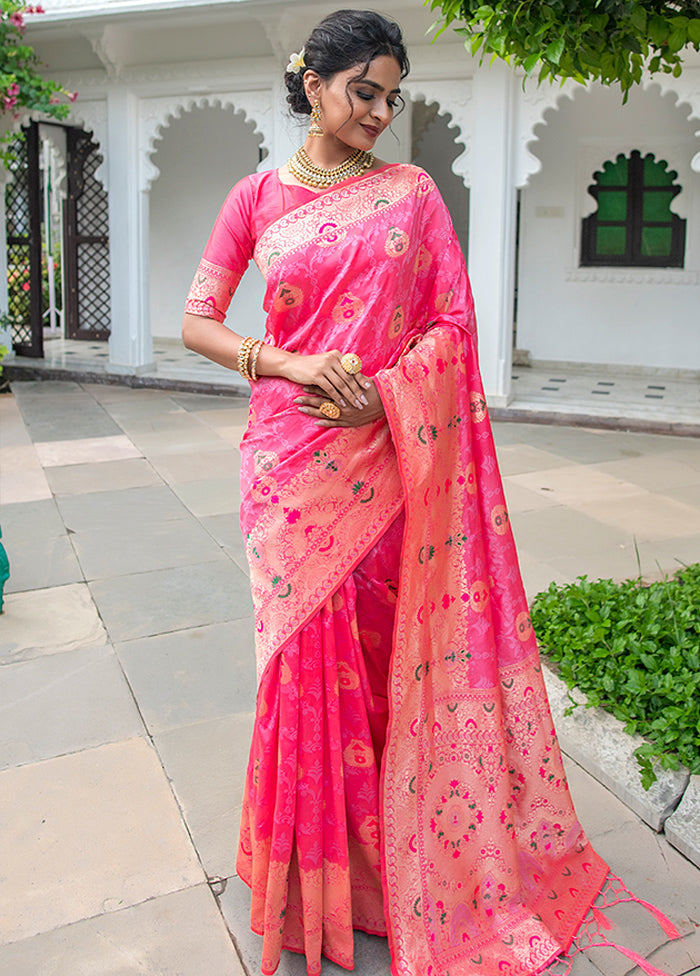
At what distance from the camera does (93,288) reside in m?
12.0

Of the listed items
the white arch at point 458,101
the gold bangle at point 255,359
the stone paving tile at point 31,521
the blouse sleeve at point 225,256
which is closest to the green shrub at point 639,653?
the gold bangle at point 255,359

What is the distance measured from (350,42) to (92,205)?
35.1ft

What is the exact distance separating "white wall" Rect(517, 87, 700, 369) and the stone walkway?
3.33 m

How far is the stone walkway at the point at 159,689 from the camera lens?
2.01 meters

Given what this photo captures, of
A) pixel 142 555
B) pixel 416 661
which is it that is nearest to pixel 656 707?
pixel 416 661

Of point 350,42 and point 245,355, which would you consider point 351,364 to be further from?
point 350,42

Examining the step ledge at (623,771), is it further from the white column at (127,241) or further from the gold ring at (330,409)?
the white column at (127,241)

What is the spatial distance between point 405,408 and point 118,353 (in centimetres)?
811

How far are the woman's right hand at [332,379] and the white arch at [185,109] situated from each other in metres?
7.20

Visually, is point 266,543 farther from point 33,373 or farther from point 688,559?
point 33,373

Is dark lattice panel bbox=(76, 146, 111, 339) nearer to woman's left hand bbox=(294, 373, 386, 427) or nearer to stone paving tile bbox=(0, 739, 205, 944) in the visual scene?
stone paving tile bbox=(0, 739, 205, 944)

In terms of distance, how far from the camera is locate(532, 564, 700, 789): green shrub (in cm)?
253

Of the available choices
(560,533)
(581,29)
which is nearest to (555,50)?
(581,29)

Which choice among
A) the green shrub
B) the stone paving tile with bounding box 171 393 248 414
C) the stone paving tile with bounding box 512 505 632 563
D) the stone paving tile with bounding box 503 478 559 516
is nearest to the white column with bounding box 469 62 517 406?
the stone paving tile with bounding box 171 393 248 414
